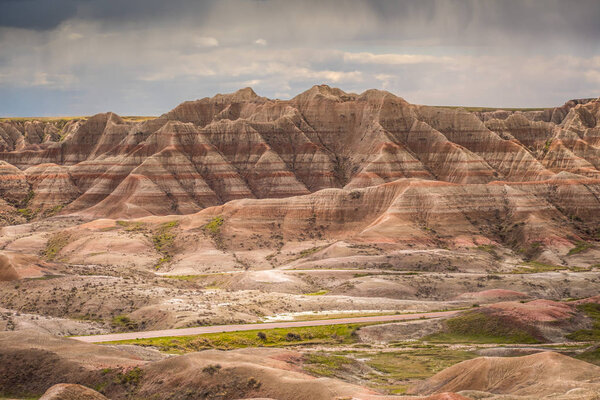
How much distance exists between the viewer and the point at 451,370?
52875 millimetres

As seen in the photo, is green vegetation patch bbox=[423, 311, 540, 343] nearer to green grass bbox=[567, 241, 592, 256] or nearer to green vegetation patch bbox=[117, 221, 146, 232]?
green grass bbox=[567, 241, 592, 256]

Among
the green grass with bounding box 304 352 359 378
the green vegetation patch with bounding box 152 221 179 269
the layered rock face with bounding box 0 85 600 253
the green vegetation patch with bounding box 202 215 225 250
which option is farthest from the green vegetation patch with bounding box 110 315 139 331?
the layered rock face with bounding box 0 85 600 253

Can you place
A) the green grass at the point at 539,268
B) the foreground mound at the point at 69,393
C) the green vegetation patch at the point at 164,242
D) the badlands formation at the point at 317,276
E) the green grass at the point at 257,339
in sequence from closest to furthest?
1. the foreground mound at the point at 69,393
2. the badlands formation at the point at 317,276
3. the green grass at the point at 257,339
4. the green grass at the point at 539,268
5. the green vegetation patch at the point at 164,242

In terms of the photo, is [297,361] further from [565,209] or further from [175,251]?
[565,209]

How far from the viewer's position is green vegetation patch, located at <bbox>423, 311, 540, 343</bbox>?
249 ft

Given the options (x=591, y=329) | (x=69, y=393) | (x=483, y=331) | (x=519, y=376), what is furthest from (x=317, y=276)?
(x=69, y=393)

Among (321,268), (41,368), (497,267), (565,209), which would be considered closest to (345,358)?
(41,368)

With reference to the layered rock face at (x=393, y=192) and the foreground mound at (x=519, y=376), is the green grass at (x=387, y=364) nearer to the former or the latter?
the foreground mound at (x=519, y=376)

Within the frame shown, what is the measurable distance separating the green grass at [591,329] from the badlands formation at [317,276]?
37cm

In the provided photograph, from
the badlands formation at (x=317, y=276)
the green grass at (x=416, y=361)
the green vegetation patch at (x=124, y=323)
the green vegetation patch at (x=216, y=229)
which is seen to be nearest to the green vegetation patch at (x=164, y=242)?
the badlands formation at (x=317, y=276)

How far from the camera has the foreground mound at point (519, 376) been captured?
4575cm

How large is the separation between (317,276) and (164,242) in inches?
1726

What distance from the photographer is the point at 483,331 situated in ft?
257

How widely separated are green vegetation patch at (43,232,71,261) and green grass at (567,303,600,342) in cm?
9687
